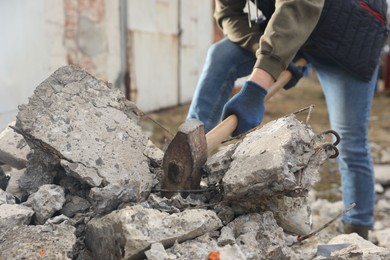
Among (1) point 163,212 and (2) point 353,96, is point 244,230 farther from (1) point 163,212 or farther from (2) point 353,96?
(2) point 353,96

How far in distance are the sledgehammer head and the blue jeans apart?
77 cm

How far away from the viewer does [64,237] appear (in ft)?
5.09

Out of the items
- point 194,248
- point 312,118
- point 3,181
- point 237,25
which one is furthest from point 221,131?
point 312,118

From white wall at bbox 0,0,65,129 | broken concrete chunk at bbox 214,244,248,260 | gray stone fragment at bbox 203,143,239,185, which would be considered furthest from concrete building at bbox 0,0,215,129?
broken concrete chunk at bbox 214,244,248,260

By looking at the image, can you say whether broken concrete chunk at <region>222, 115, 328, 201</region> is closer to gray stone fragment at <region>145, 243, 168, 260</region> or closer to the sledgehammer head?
the sledgehammer head

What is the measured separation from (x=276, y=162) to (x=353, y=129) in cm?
116

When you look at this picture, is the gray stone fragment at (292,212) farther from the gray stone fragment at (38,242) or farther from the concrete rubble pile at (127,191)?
the gray stone fragment at (38,242)

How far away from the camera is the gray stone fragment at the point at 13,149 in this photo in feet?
6.87

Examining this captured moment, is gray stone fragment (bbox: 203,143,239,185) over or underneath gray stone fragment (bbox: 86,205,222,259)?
over

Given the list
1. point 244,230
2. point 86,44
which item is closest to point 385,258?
point 244,230

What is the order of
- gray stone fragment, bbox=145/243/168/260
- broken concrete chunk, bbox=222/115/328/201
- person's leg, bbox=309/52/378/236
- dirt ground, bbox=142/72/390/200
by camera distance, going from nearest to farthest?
1. gray stone fragment, bbox=145/243/168/260
2. broken concrete chunk, bbox=222/115/328/201
3. person's leg, bbox=309/52/378/236
4. dirt ground, bbox=142/72/390/200

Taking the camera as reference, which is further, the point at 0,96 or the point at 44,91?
the point at 0,96

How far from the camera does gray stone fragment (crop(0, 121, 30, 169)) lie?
2094mm

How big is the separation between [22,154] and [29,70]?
275cm
